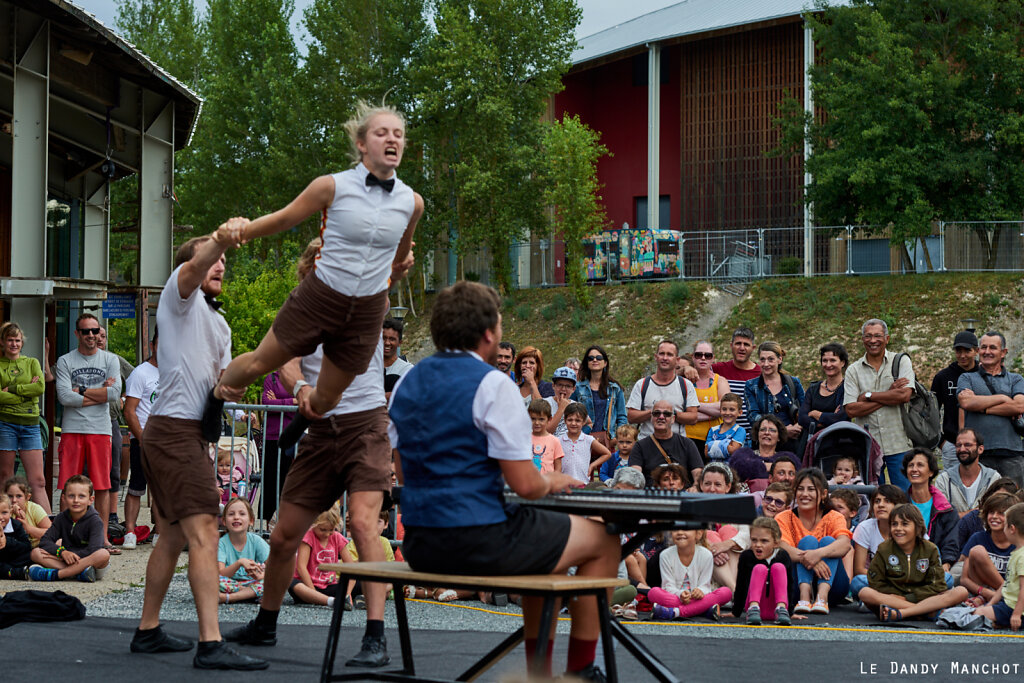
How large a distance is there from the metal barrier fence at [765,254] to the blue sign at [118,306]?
18.2 metres

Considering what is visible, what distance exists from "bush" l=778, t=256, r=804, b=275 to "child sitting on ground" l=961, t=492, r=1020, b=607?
83.0ft

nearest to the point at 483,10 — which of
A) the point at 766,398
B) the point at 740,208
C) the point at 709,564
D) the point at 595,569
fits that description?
the point at 740,208

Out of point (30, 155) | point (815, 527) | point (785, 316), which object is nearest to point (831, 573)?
point (815, 527)

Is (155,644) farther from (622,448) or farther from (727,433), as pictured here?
(727,433)

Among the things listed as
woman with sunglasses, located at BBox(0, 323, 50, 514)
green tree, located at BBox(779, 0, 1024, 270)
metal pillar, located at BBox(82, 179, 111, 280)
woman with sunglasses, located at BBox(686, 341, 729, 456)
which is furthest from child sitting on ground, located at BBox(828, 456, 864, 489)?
green tree, located at BBox(779, 0, 1024, 270)

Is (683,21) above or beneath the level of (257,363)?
above

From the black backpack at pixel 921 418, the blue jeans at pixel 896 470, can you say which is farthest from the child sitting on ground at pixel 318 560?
the black backpack at pixel 921 418

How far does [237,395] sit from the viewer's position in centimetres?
565

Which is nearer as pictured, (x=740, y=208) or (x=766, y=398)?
(x=766, y=398)

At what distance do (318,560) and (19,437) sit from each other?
148 inches

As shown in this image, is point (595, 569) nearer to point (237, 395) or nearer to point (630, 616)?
point (237, 395)

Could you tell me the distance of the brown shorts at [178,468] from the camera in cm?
566

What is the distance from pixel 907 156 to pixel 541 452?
23.3m

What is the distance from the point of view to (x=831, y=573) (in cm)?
860
